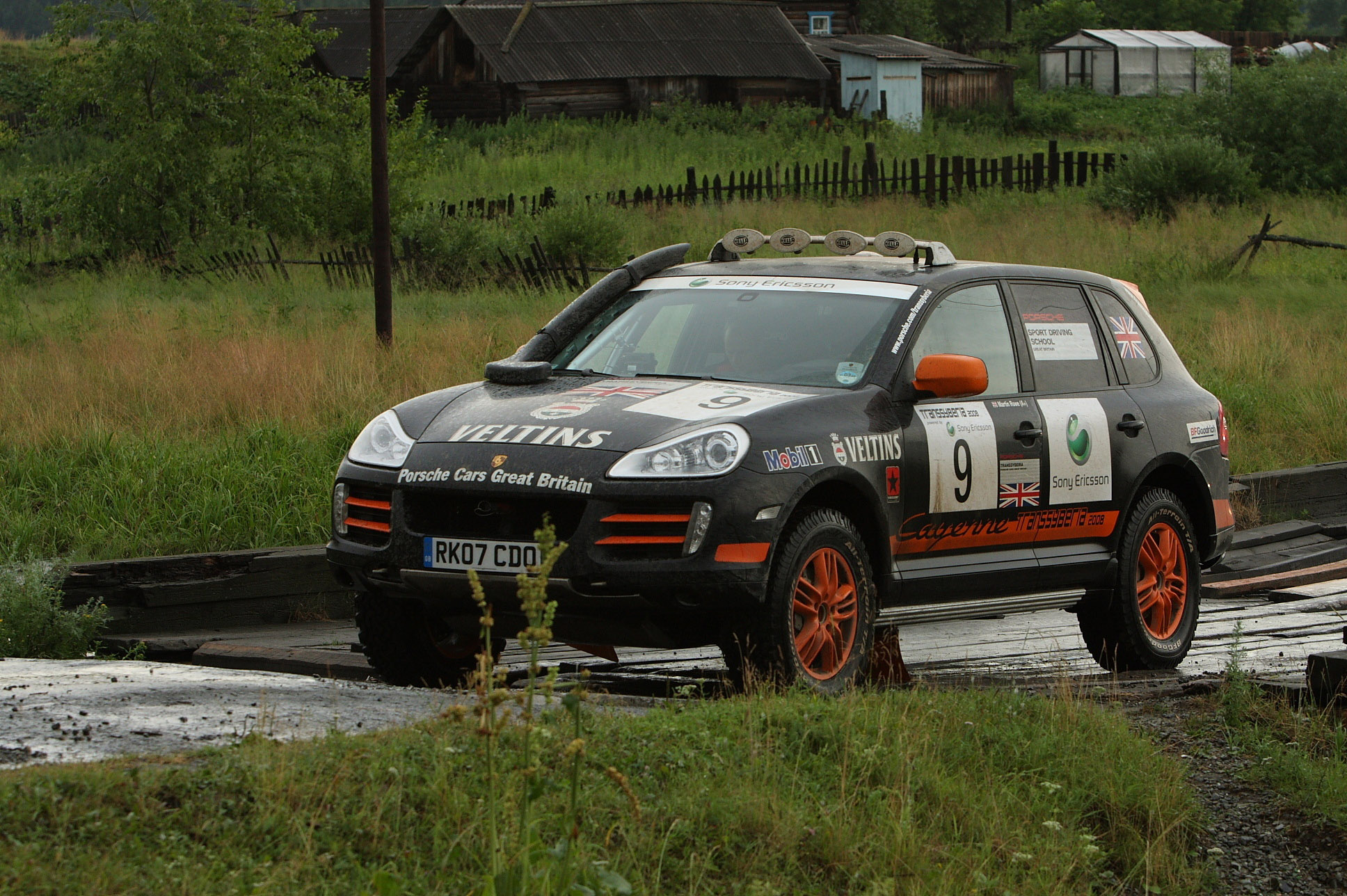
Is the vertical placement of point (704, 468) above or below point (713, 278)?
below

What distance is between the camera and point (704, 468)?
5754 mm

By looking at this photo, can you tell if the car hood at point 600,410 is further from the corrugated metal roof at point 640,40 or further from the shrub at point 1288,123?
the corrugated metal roof at point 640,40

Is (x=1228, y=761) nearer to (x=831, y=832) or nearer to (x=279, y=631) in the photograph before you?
(x=831, y=832)

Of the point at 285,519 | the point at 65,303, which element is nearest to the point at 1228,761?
the point at 285,519

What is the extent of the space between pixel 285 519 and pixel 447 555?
12.6 ft

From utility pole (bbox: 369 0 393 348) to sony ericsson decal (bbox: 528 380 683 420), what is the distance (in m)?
7.64

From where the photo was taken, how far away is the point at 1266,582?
10.3m

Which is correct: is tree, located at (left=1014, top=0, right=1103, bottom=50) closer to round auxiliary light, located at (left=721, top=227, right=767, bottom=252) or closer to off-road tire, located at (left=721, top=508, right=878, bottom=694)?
round auxiliary light, located at (left=721, top=227, right=767, bottom=252)

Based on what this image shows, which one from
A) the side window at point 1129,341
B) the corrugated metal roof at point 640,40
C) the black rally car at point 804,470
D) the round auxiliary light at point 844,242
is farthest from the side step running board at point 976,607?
the corrugated metal roof at point 640,40

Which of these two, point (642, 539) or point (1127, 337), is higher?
point (1127, 337)

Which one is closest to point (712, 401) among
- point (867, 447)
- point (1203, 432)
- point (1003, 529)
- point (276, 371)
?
point (867, 447)

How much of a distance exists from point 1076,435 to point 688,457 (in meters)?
2.30

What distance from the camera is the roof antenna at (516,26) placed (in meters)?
54.2

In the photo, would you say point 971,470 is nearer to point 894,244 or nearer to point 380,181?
point 894,244
